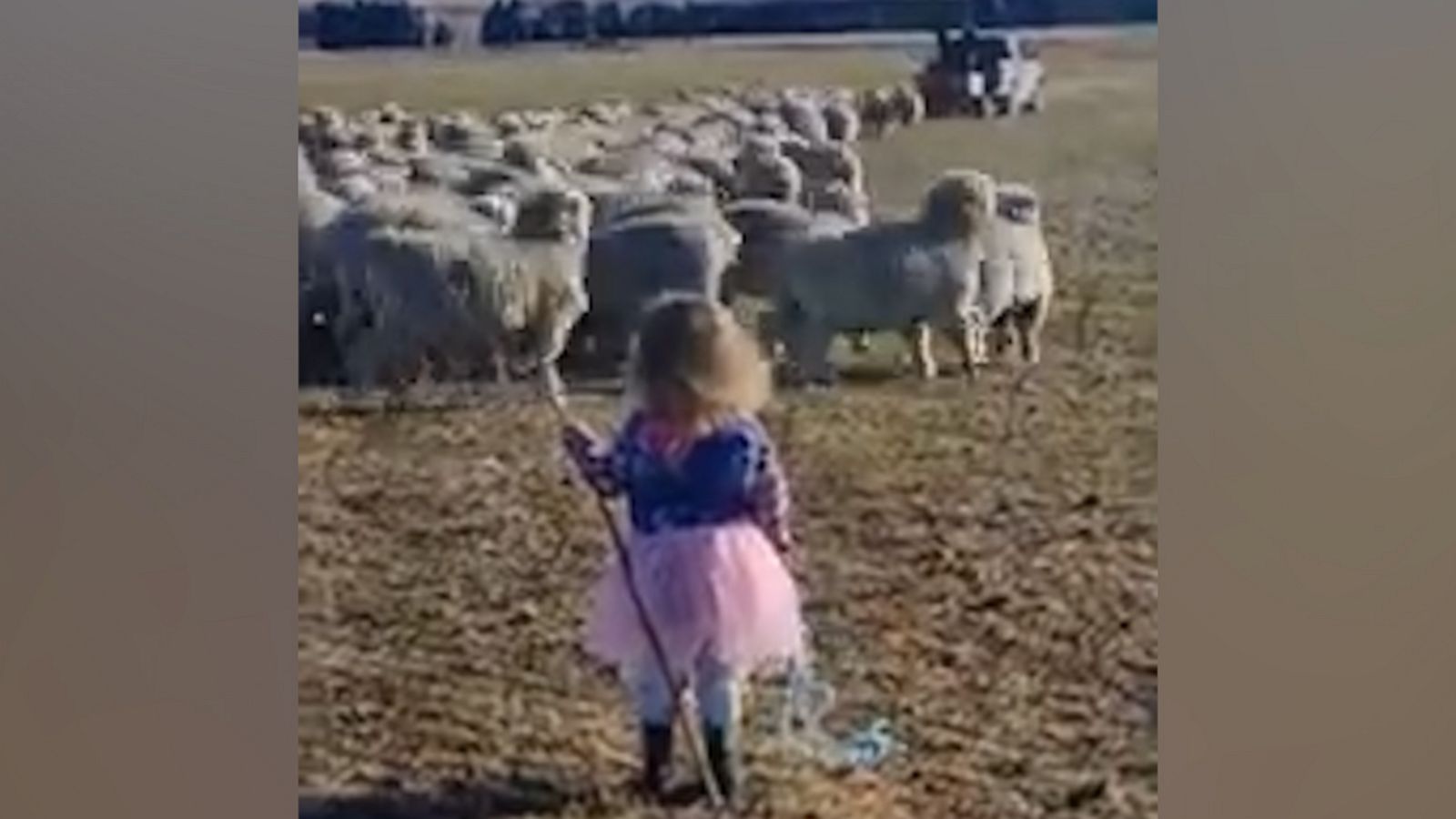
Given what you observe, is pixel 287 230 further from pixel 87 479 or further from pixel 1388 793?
pixel 1388 793

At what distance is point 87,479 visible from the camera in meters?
1.46

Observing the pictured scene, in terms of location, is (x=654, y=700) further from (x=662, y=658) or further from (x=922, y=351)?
(x=922, y=351)

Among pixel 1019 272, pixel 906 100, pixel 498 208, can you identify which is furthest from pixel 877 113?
pixel 498 208

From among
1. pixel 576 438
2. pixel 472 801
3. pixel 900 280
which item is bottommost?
pixel 472 801

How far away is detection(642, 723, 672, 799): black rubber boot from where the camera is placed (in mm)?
1464

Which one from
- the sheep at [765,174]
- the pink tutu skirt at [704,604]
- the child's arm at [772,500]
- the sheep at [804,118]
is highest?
the sheep at [804,118]

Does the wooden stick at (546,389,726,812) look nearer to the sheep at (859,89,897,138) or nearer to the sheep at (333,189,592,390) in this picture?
the sheep at (333,189,592,390)

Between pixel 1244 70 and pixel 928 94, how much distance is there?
20cm

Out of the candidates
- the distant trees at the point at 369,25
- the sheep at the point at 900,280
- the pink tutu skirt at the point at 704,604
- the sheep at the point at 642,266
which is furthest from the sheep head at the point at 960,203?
the distant trees at the point at 369,25

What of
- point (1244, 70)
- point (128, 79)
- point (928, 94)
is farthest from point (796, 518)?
point (128, 79)

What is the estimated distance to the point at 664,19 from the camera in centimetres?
146

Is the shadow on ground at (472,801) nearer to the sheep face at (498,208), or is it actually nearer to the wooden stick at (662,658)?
the wooden stick at (662,658)

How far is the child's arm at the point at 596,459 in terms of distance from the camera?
147 centimetres

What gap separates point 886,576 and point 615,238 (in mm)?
277
